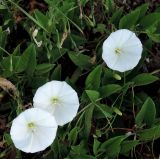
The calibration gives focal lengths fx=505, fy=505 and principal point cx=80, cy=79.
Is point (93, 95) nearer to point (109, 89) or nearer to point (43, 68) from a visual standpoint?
point (109, 89)

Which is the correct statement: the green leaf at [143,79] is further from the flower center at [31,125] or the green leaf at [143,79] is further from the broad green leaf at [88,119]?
the flower center at [31,125]

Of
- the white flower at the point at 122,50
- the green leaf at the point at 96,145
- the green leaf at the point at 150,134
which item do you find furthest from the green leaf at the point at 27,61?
the green leaf at the point at 150,134

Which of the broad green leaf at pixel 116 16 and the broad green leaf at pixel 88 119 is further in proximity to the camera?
the broad green leaf at pixel 116 16

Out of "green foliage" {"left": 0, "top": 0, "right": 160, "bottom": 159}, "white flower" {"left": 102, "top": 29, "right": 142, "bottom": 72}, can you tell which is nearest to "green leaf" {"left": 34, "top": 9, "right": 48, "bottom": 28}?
"green foliage" {"left": 0, "top": 0, "right": 160, "bottom": 159}

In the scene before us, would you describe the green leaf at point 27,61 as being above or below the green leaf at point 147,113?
above

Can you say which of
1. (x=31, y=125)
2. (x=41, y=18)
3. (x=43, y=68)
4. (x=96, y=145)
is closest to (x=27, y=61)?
(x=43, y=68)

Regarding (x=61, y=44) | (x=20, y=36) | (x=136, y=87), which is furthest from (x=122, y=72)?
(x=20, y=36)
